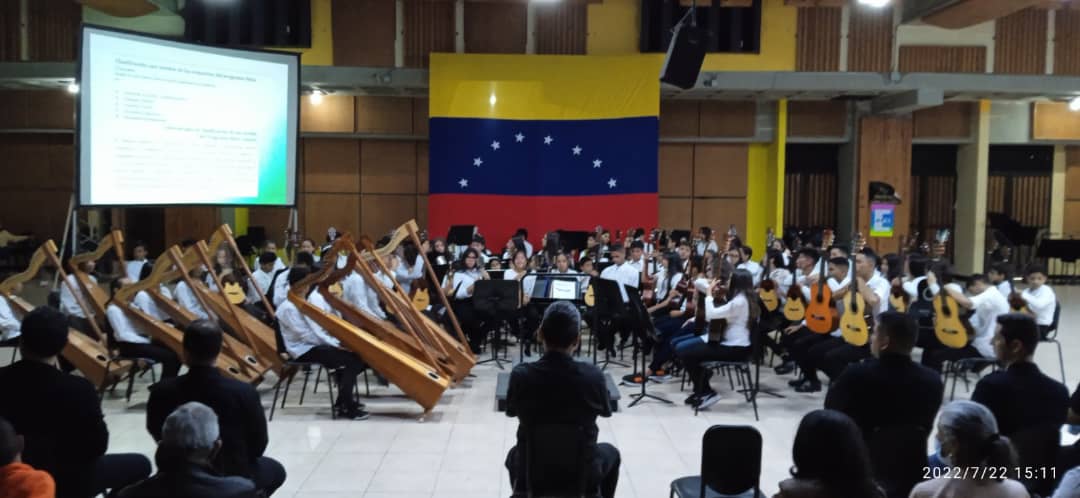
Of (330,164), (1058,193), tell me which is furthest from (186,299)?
(1058,193)

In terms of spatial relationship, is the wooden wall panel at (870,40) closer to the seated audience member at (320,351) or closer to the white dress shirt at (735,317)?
the white dress shirt at (735,317)

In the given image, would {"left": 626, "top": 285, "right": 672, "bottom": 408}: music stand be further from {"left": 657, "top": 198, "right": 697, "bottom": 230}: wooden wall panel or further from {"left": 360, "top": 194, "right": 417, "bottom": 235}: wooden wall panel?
{"left": 360, "top": 194, "right": 417, "bottom": 235}: wooden wall panel

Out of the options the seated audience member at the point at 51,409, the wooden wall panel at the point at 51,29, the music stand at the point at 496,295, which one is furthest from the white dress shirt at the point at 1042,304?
the wooden wall panel at the point at 51,29

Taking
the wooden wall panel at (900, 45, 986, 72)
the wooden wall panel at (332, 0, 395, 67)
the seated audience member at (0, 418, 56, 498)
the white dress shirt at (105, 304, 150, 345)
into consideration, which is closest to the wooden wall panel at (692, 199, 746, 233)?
the wooden wall panel at (900, 45, 986, 72)

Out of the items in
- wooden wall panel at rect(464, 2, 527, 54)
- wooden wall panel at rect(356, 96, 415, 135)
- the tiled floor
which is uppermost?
wooden wall panel at rect(464, 2, 527, 54)

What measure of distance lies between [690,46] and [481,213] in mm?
5308

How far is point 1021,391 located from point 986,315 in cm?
366

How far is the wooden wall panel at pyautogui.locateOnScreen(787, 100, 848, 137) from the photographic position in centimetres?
1658

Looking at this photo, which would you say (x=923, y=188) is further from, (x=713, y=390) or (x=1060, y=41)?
(x=713, y=390)

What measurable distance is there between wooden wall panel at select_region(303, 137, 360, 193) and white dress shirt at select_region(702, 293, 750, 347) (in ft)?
38.3

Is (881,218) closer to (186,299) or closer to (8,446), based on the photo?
(186,299)

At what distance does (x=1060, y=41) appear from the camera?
15.6m

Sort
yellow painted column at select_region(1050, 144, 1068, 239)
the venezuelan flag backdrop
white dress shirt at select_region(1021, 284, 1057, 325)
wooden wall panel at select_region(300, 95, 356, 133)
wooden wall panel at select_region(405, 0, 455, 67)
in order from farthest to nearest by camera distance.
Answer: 1. yellow painted column at select_region(1050, 144, 1068, 239)
2. wooden wall panel at select_region(300, 95, 356, 133)
3. wooden wall panel at select_region(405, 0, 455, 67)
4. the venezuelan flag backdrop
5. white dress shirt at select_region(1021, 284, 1057, 325)

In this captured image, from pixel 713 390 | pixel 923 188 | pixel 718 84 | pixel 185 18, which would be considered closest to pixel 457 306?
pixel 713 390
